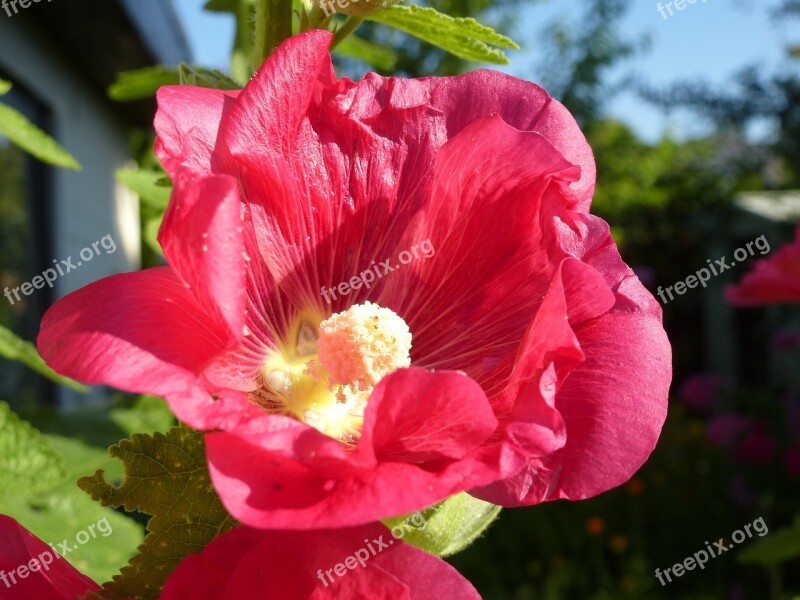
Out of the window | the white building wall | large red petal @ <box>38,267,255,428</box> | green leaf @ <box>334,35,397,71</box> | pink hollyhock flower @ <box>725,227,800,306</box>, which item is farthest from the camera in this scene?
the window

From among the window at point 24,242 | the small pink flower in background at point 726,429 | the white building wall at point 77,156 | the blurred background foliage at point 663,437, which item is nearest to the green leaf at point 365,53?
the blurred background foliage at point 663,437

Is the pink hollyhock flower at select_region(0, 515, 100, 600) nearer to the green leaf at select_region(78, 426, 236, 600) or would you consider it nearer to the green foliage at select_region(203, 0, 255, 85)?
the green leaf at select_region(78, 426, 236, 600)

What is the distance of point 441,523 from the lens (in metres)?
0.58

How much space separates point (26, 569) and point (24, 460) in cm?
23

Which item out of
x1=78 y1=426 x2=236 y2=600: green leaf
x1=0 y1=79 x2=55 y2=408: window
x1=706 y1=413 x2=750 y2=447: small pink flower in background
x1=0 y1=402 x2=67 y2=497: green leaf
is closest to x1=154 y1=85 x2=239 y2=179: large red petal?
x1=78 y1=426 x2=236 y2=600: green leaf

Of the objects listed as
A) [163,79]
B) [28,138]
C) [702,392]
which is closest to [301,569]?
[28,138]

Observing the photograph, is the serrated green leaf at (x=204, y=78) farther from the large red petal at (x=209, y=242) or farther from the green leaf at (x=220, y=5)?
the green leaf at (x=220, y=5)

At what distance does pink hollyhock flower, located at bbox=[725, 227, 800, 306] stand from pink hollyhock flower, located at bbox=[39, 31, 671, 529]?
4.19 ft

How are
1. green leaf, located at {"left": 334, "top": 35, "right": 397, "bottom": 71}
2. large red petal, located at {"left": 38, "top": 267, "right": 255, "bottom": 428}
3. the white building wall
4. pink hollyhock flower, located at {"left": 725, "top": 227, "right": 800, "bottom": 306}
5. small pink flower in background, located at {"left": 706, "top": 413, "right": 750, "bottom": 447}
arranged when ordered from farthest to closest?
small pink flower in background, located at {"left": 706, "top": 413, "right": 750, "bottom": 447}, the white building wall, pink hollyhock flower, located at {"left": 725, "top": 227, "right": 800, "bottom": 306}, green leaf, located at {"left": 334, "top": 35, "right": 397, "bottom": 71}, large red petal, located at {"left": 38, "top": 267, "right": 255, "bottom": 428}

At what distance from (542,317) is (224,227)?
0.68ft

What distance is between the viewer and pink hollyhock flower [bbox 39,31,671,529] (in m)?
0.50

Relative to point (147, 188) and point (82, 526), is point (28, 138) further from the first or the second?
point (82, 526)

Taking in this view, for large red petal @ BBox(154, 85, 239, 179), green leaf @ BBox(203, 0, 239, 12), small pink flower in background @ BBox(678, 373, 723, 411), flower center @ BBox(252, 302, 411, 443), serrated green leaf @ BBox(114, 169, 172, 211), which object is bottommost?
small pink flower in background @ BBox(678, 373, 723, 411)

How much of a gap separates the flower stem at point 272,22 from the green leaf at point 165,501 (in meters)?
0.31
